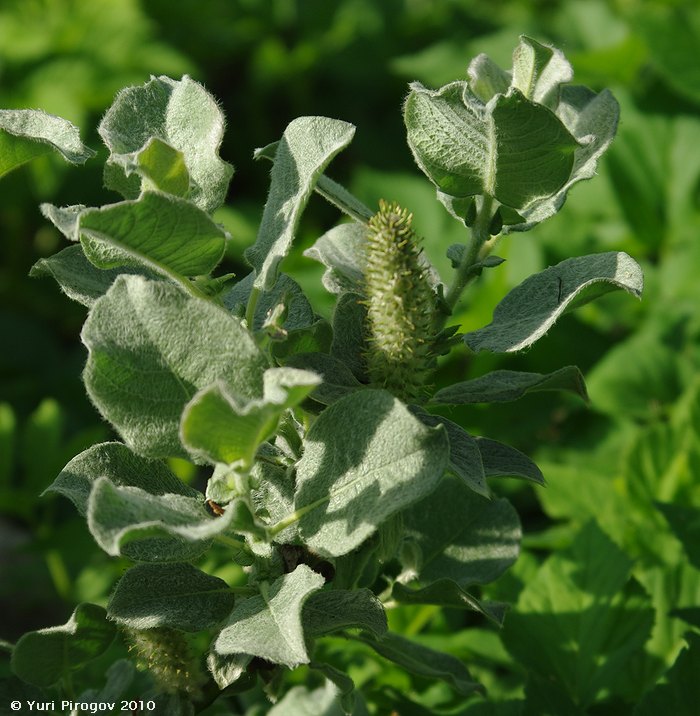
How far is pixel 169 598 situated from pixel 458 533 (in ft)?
1.31

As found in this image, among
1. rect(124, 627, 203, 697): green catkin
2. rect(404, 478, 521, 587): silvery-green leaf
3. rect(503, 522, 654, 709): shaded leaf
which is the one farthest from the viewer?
rect(503, 522, 654, 709): shaded leaf

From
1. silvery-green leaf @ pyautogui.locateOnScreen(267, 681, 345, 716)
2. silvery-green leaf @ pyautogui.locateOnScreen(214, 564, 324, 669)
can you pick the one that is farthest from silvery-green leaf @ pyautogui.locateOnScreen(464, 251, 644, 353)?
silvery-green leaf @ pyautogui.locateOnScreen(267, 681, 345, 716)

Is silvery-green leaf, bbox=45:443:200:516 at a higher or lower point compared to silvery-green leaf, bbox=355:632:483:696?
higher

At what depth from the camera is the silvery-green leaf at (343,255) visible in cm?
97

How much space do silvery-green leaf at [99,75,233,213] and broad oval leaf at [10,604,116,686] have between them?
41 cm

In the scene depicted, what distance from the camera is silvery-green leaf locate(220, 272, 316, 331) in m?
0.95

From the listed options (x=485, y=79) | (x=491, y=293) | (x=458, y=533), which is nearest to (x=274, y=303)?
(x=485, y=79)

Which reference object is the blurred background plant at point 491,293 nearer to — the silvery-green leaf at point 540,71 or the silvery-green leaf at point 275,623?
the silvery-green leaf at point 275,623

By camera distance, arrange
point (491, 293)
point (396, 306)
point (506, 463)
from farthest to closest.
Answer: point (491, 293) < point (506, 463) < point (396, 306)

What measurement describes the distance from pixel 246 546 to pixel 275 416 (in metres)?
0.24

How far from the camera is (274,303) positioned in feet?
3.14

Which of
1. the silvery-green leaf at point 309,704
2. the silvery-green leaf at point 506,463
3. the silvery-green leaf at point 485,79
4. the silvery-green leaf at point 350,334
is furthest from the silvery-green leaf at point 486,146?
the silvery-green leaf at point 309,704

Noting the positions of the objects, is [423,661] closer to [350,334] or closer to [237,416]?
[350,334]

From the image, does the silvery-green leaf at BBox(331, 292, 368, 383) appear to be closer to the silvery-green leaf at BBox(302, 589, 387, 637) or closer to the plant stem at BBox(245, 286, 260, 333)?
the plant stem at BBox(245, 286, 260, 333)
